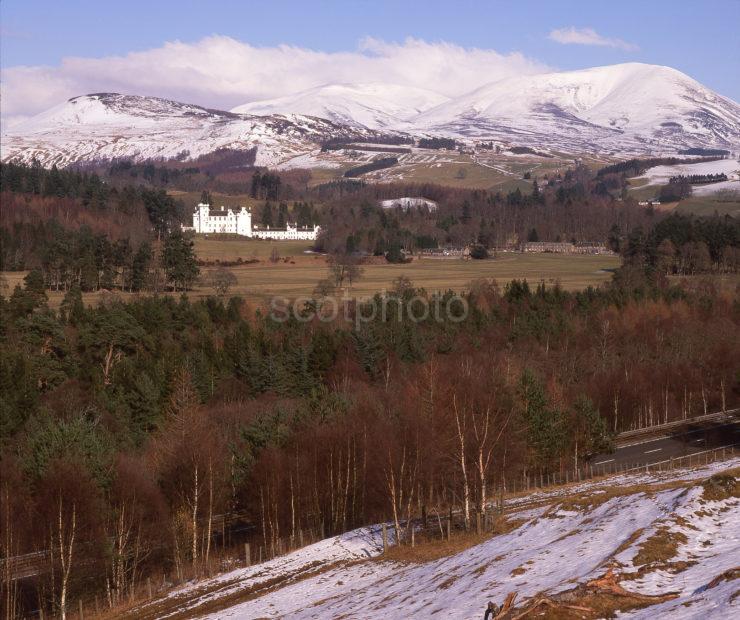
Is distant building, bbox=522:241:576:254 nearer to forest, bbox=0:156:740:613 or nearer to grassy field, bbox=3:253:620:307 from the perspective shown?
grassy field, bbox=3:253:620:307

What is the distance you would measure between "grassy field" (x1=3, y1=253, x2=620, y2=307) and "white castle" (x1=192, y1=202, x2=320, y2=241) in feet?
92.3

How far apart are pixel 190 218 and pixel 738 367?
122400 millimetres

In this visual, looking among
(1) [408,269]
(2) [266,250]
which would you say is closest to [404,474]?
(1) [408,269]

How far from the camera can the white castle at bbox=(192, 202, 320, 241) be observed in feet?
512

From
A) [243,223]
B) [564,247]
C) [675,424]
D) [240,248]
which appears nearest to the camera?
[675,424]

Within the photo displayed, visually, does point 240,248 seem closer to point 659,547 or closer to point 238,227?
point 238,227

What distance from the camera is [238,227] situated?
525ft

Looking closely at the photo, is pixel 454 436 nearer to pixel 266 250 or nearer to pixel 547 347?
pixel 547 347

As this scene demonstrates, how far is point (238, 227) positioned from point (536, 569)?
145 m

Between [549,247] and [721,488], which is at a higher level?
[549,247]

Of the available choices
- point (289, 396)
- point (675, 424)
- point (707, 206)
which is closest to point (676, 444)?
point (675, 424)

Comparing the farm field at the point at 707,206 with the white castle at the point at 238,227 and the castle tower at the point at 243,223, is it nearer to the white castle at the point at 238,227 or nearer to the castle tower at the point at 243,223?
the white castle at the point at 238,227

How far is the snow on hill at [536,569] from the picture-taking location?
52.6 ft

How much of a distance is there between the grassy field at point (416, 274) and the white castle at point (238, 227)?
28.1m
